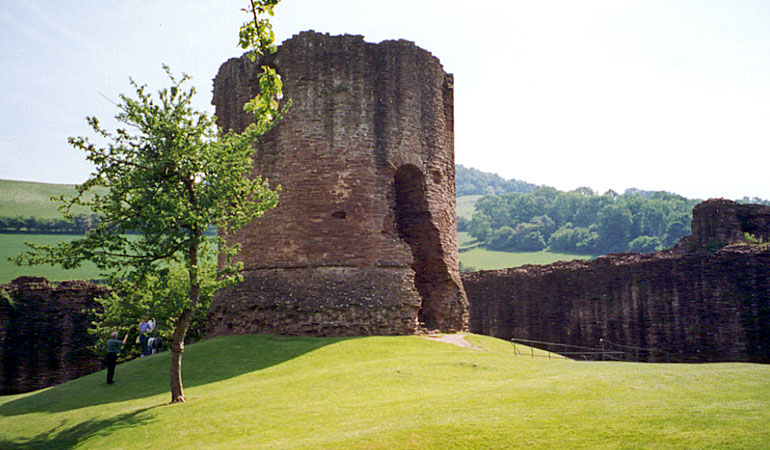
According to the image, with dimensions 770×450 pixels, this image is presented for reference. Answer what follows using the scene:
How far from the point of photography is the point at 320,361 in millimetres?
13562

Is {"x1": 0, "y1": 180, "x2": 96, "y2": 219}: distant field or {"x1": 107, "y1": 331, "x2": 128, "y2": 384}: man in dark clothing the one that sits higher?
{"x1": 0, "y1": 180, "x2": 96, "y2": 219}: distant field

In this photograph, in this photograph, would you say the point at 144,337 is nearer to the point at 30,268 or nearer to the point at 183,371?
the point at 183,371

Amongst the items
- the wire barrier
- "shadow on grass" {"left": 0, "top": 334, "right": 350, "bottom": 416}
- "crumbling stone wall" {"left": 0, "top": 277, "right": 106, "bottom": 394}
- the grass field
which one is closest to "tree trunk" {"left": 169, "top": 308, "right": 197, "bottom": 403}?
"shadow on grass" {"left": 0, "top": 334, "right": 350, "bottom": 416}

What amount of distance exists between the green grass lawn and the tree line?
6601 centimetres

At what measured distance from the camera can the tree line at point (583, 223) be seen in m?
79.4

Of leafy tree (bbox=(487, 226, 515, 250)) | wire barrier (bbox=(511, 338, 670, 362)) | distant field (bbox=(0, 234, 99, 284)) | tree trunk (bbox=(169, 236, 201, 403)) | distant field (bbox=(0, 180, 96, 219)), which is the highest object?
distant field (bbox=(0, 180, 96, 219))

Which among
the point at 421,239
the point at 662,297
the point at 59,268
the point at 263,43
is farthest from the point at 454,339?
the point at 59,268

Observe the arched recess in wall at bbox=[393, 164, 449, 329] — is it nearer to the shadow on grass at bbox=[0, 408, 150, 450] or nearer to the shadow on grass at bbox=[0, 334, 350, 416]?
the shadow on grass at bbox=[0, 334, 350, 416]

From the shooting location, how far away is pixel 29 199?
61.1 meters

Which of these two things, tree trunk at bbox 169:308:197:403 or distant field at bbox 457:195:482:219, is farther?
distant field at bbox 457:195:482:219

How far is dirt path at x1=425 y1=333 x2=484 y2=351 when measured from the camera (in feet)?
51.8

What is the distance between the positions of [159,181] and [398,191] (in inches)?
330

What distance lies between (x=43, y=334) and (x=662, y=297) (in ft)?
60.8

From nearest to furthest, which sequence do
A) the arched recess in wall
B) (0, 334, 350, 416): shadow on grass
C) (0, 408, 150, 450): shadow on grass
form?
(0, 408, 150, 450): shadow on grass, (0, 334, 350, 416): shadow on grass, the arched recess in wall
